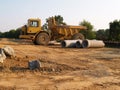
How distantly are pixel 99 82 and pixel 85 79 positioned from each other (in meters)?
0.57

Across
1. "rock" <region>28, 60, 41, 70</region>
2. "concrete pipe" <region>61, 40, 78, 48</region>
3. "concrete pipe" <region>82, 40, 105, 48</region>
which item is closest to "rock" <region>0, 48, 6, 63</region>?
"rock" <region>28, 60, 41, 70</region>

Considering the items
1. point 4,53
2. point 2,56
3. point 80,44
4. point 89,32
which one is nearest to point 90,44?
point 80,44

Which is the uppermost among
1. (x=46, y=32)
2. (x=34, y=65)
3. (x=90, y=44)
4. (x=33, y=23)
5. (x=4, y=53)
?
(x=33, y=23)

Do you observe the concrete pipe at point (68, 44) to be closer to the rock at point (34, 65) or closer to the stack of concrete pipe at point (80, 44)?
the stack of concrete pipe at point (80, 44)

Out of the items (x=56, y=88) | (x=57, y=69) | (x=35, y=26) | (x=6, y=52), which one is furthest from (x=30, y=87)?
(x=35, y=26)

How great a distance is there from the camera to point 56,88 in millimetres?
7578

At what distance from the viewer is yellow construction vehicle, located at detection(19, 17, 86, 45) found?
2483cm

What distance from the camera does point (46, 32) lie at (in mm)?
25297

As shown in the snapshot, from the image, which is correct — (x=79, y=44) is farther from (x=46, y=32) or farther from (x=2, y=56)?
(x=2, y=56)

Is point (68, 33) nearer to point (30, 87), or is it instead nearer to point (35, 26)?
point (35, 26)

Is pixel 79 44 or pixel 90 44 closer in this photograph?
pixel 90 44

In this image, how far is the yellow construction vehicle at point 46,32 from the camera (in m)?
24.8

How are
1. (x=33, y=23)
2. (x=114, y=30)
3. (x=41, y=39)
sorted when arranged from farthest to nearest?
(x=114, y=30)
(x=33, y=23)
(x=41, y=39)

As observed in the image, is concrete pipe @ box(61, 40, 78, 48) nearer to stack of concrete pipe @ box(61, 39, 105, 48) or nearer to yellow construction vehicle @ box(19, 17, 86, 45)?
stack of concrete pipe @ box(61, 39, 105, 48)
